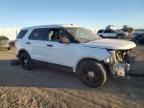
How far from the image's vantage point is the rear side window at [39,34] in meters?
8.70

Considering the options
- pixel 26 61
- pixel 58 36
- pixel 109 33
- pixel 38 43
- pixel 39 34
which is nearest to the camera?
pixel 58 36

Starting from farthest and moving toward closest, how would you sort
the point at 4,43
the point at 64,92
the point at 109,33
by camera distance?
the point at 109,33, the point at 4,43, the point at 64,92

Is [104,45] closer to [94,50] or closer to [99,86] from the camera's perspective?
[94,50]

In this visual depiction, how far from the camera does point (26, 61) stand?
988 centimetres

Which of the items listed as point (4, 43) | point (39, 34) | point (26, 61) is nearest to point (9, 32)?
point (4, 43)

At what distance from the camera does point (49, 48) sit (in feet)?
27.3

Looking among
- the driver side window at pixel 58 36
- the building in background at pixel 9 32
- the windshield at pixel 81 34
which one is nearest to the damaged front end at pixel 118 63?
the windshield at pixel 81 34

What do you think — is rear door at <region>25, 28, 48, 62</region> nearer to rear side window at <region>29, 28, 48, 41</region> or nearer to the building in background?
rear side window at <region>29, 28, 48, 41</region>

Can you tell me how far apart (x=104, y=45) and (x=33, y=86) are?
2.64 metres

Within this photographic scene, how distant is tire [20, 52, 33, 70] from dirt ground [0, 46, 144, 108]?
0.92 metres

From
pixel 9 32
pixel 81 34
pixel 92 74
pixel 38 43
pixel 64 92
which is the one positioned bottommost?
pixel 64 92

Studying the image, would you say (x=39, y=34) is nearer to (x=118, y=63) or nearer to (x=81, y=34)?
(x=81, y=34)

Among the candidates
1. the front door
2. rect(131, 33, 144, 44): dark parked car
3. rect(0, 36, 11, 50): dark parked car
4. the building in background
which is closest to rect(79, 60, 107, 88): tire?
the front door

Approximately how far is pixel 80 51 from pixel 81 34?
41.8 inches
